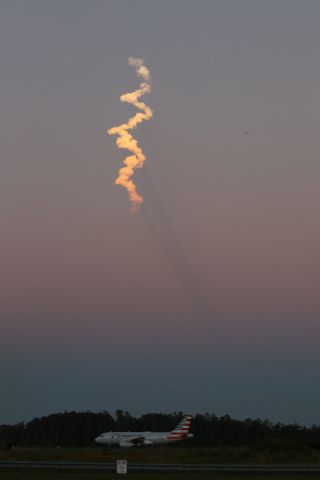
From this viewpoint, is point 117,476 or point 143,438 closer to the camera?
point 117,476

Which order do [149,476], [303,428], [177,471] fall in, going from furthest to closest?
[303,428]
[177,471]
[149,476]

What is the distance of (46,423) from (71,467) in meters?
152

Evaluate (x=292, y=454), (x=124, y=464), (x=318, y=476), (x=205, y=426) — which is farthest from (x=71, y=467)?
(x=205, y=426)

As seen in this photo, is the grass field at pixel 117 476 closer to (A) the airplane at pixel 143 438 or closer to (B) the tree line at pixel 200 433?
(A) the airplane at pixel 143 438

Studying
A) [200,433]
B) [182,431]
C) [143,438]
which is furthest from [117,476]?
[200,433]

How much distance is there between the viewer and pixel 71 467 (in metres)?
53.6

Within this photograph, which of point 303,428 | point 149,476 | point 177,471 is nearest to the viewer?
point 149,476

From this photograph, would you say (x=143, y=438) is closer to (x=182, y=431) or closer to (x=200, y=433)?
(x=182, y=431)

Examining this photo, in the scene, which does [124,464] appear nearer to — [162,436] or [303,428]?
[162,436]

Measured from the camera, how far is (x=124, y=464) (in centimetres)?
4284

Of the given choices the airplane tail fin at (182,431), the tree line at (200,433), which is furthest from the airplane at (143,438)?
the tree line at (200,433)

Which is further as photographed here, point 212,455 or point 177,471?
point 212,455

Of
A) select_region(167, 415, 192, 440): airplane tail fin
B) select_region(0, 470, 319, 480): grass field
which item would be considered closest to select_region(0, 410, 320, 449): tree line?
select_region(167, 415, 192, 440): airplane tail fin

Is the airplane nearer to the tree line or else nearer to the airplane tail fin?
the airplane tail fin
